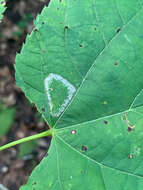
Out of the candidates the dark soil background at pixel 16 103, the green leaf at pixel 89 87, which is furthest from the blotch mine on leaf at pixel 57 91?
the dark soil background at pixel 16 103

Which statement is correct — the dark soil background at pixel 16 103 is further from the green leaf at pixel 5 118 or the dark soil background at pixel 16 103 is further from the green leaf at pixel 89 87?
the green leaf at pixel 89 87

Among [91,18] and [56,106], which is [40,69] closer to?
[56,106]

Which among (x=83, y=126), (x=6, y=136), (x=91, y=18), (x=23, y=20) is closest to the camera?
(x=91, y=18)

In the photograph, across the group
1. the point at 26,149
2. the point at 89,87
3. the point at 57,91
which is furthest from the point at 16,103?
the point at 89,87

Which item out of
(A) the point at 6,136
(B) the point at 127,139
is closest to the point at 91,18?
(B) the point at 127,139

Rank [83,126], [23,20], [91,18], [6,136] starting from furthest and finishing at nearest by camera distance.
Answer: [23,20] → [6,136] → [83,126] → [91,18]
